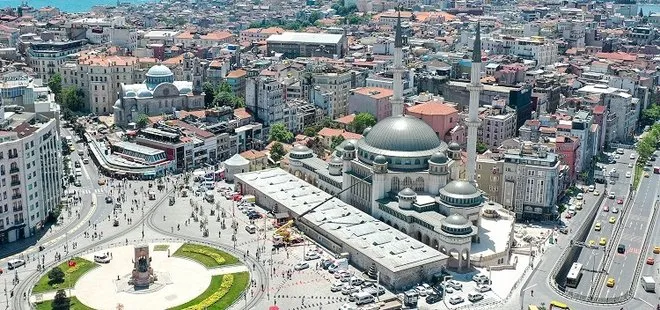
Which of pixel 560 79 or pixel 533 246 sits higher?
pixel 560 79

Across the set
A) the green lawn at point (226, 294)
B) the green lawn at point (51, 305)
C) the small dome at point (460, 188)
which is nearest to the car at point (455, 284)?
the small dome at point (460, 188)

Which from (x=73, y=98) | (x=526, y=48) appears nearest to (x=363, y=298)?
(x=73, y=98)

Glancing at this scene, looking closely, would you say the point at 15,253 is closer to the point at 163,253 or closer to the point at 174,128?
the point at 163,253

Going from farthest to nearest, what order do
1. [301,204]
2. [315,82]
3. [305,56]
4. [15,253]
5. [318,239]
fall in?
[305,56] → [315,82] → [301,204] → [318,239] → [15,253]

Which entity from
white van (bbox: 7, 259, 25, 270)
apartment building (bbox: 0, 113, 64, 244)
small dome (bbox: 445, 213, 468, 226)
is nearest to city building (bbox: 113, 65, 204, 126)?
apartment building (bbox: 0, 113, 64, 244)

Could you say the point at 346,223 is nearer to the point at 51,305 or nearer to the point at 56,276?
the point at 56,276

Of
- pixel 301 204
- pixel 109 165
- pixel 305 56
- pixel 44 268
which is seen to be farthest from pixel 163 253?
pixel 305 56

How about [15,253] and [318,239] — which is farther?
[318,239]

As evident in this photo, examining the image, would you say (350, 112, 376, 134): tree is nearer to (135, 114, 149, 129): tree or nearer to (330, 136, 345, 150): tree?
(330, 136, 345, 150): tree
